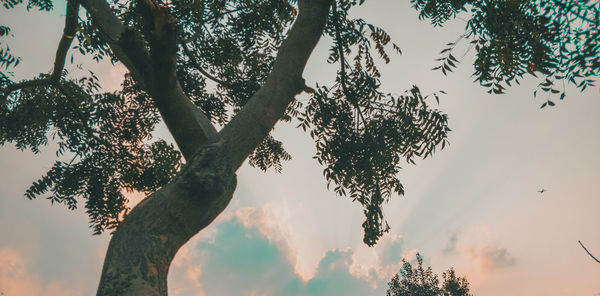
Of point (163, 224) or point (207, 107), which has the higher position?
point (207, 107)

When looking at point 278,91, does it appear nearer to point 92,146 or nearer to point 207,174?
point 207,174

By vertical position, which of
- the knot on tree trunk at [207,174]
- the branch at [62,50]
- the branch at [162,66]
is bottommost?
the knot on tree trunk at [207,174]

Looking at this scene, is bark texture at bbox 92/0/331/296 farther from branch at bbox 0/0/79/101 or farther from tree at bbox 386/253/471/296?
tree at bbox 386/253/471/296

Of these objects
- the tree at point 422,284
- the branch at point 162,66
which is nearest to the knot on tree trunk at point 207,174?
the branch at point 162,66

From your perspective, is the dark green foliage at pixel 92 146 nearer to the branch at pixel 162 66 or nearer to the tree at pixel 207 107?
the tree at pixel 207 107

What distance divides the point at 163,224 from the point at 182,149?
3.73 feet

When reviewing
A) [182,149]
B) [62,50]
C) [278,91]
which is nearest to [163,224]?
[182,149]

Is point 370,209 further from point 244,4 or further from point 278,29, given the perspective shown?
point 244,4

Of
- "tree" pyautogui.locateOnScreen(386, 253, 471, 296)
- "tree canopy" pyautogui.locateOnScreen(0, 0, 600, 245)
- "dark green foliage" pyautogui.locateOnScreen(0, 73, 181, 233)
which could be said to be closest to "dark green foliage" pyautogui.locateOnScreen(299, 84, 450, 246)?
"tree canopy" pyautogui.locateOnScreen(0, 0, 600, 245)

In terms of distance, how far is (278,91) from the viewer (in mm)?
3498

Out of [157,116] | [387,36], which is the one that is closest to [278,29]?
[387,36]

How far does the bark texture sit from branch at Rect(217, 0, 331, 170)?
1 cm

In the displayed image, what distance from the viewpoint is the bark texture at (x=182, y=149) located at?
2096mm

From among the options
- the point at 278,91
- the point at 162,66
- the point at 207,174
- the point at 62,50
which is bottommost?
the point at 207,174
